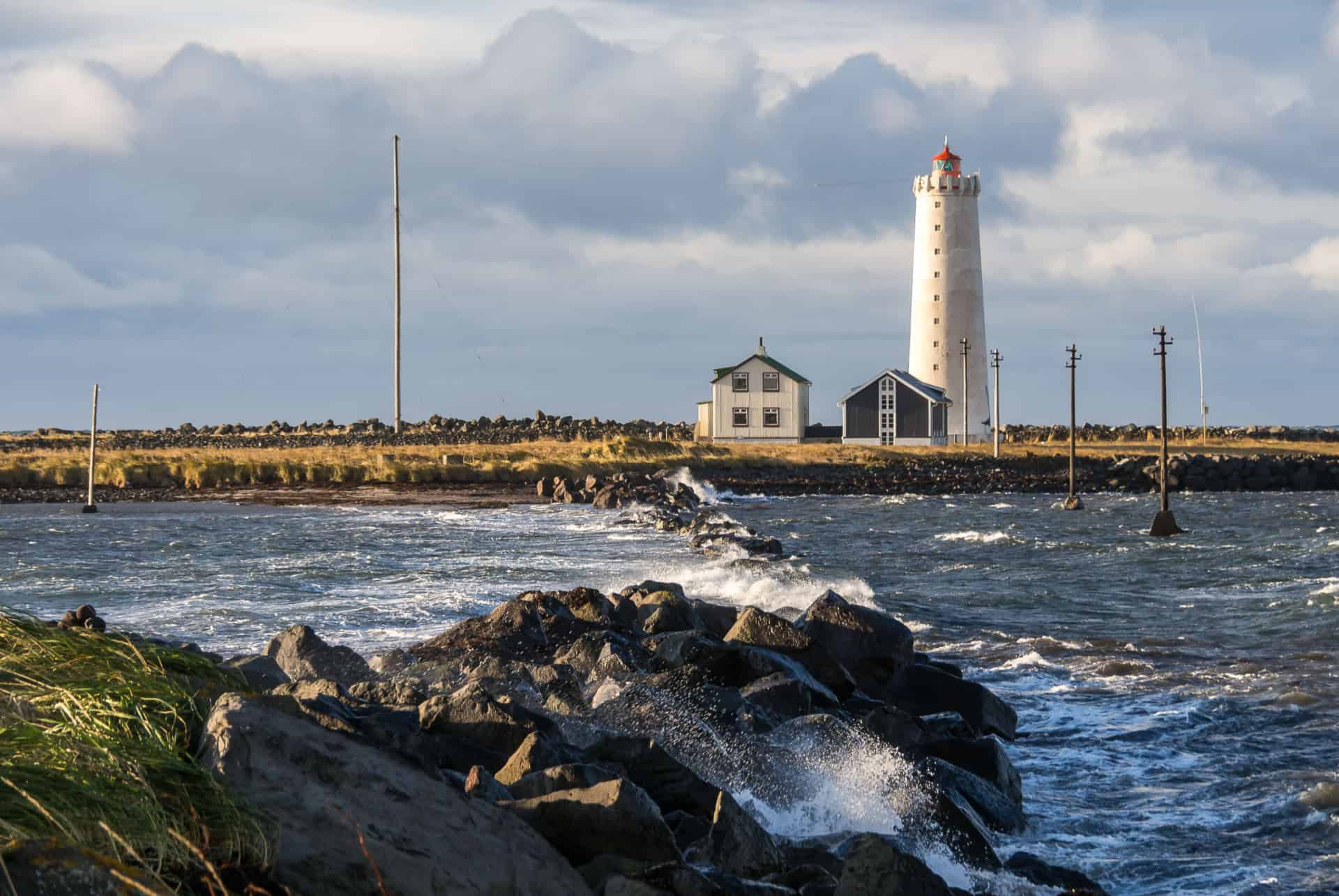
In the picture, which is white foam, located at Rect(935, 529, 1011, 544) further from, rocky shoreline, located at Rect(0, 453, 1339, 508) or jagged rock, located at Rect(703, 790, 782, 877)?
jagged rock, located at Rect(703, 790, 782, 877)

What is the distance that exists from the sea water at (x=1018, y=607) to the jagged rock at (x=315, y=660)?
3164 millimetres

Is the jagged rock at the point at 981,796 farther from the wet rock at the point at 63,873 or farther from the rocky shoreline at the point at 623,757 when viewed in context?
the wet rock at the point at 63,873

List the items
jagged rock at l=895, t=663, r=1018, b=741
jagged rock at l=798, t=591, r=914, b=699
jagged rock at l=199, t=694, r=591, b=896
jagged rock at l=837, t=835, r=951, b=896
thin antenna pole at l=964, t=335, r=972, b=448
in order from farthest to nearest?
thin antenna pole at l=964, t=335, r=972, b=448 → jagged rock at l=798, t=591, r=914, b=699 → jagged rock at l=895, t=663, r=1018, b=741 → jagged rock at l=837, t=835, r=951, b=896 → jagged rock at l=199, t=694, r=591, b=896

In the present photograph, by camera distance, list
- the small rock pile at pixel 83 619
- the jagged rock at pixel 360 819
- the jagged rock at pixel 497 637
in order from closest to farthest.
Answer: the jagged rock at pixel 360 819 → the small rock pile at pixel 83 619 → the jagged rock at pixel 497 637

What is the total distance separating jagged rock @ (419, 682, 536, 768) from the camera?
730 cm

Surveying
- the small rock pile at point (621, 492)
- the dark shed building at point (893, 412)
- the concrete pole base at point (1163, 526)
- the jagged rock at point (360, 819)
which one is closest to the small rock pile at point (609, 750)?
the jagged rock at point (360, 819)

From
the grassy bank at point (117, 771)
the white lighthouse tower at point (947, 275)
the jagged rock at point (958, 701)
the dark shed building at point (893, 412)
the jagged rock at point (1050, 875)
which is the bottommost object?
the jagged rock at point (1050, 875)

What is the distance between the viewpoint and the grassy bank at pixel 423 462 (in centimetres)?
5038

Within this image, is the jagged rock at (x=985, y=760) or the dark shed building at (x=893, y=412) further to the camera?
the dark shed building at (x=893, y=412)

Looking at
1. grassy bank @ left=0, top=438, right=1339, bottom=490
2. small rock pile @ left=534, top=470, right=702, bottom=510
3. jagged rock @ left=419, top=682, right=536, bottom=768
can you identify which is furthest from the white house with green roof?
jagged rock @ left=419, top=682, right=536, bottom=768

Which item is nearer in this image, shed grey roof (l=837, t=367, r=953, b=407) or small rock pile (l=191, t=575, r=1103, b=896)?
small rock pile (l=191, t=575, r=1103, b=896)

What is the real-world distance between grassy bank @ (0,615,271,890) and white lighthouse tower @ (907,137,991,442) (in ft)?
200

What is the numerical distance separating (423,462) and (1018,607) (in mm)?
38448

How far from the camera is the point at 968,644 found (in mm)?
15750
